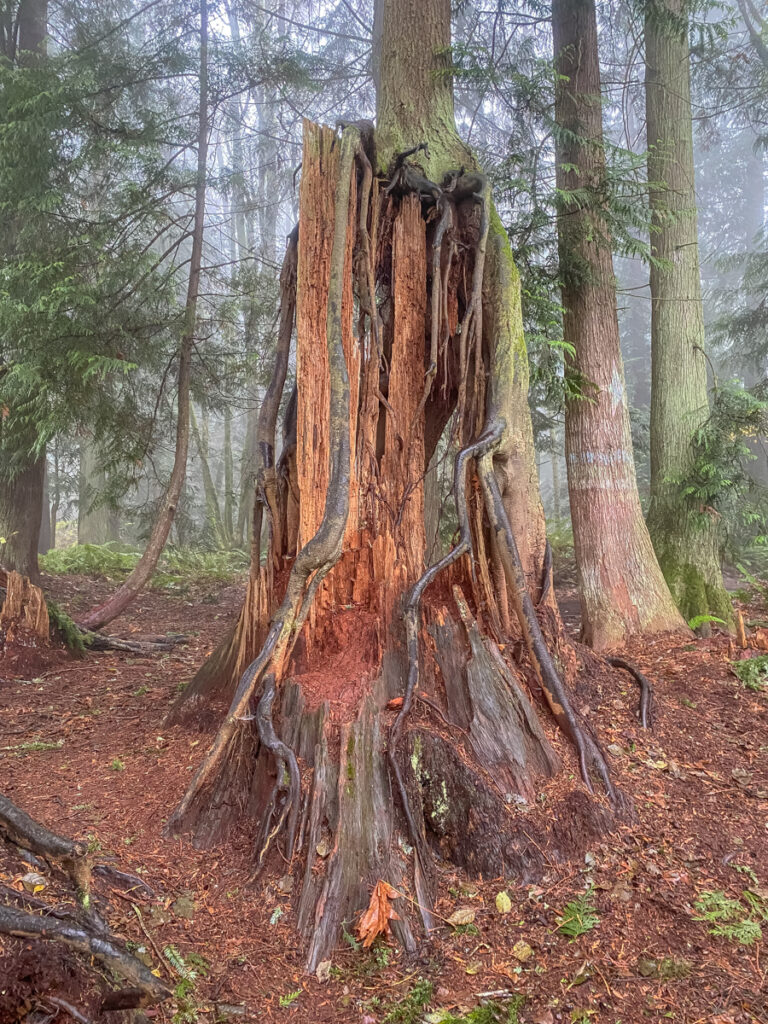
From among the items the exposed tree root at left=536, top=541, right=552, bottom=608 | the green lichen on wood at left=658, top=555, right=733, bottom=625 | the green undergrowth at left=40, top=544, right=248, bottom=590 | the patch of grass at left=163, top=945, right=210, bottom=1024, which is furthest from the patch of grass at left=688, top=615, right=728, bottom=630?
the green undergrowth at left=40, top=544, right=248, bottom=590

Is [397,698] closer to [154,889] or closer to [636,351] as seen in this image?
[154,889]

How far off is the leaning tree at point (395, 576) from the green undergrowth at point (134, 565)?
8583 millimetres

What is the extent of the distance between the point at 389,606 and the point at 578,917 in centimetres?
184

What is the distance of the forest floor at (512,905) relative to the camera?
2488 millimetres

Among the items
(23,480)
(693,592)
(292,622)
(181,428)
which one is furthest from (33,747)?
(693,592)

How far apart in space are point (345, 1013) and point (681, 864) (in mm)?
1779

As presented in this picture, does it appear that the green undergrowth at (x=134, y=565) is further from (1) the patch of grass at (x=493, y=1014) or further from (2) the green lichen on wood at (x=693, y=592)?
(1) the patch of grass at (x=493, y=1014)

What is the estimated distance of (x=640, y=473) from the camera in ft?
62.9

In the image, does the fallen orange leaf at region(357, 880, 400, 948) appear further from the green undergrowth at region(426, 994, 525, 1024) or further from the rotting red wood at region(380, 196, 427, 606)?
the rotting red wood at region(380, 196, 427, 606)

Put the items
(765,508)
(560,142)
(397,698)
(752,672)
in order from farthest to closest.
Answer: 1. (765,508)
2. (560,142)
3. (752,672)
4. (397,698)

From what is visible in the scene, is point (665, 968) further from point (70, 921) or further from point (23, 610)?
point (23, 610)

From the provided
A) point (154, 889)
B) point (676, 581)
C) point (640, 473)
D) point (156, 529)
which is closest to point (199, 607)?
point (156, 529)

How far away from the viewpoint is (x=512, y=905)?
296 cm

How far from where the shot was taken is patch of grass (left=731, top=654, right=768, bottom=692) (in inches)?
198
